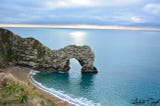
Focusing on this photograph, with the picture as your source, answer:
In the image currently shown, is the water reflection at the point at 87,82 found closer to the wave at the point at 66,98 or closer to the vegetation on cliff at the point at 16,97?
the wave at the point at 66,98

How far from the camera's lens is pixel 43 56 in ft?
324

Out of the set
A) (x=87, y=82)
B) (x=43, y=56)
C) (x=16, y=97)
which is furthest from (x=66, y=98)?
(x=43, y=56)

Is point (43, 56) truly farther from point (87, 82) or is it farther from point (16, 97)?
point (16, 97)

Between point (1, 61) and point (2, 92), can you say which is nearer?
point (2, 92)

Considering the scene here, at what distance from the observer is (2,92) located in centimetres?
4081

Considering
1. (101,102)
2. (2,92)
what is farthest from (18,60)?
(2,92)

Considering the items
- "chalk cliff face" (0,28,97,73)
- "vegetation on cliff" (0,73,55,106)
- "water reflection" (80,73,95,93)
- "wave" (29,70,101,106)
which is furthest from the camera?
"chalk cliff face" (0,28,97,73)

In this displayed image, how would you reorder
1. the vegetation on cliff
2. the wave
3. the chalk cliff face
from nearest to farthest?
the vegetation on cliff < the wave < the chalk cliff face

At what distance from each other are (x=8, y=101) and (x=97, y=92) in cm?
3956

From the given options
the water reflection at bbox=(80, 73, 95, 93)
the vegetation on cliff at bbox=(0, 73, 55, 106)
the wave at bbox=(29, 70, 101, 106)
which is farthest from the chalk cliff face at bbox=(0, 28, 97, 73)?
the vegetation on cliff at bbox=(0, 73, 55, 106)

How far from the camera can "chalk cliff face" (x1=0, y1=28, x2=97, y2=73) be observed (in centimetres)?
9862

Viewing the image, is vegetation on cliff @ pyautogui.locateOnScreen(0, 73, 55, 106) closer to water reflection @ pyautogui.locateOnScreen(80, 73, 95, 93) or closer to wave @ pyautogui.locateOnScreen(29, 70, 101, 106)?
wave @ pyautogui.locateOnScreen(29, 70, 101, 106)

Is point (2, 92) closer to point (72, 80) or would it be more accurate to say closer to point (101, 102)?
point (101, 102)

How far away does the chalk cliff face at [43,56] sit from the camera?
98625 millimetres
